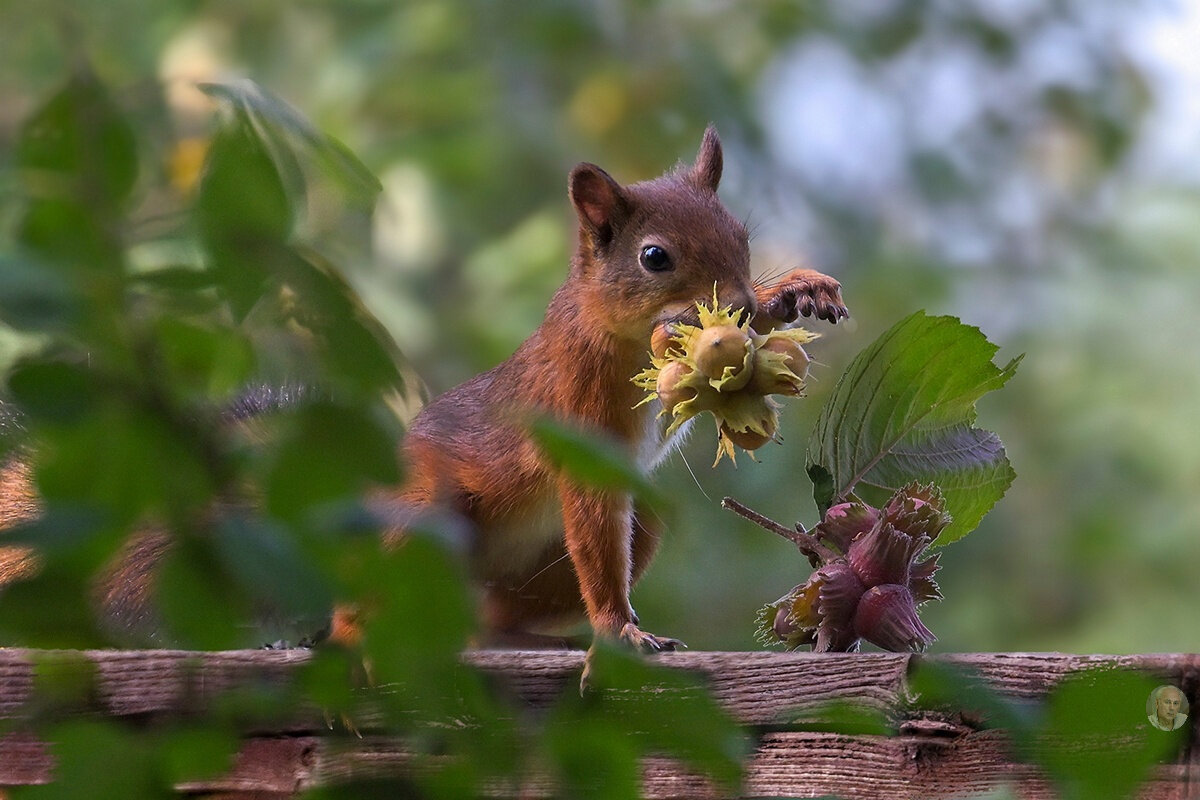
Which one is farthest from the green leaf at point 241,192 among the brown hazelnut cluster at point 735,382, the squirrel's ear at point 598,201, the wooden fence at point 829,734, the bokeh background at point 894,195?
the bokeh background at point 894,195

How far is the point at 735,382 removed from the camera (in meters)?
0.73

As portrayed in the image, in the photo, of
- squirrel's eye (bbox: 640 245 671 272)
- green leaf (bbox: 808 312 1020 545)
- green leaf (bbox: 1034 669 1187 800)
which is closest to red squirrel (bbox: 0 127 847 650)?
squirrel's eye (bbox: 640 245 671 272)

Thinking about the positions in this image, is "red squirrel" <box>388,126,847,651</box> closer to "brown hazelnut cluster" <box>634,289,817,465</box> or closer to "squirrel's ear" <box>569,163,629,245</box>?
"squirrel's ear" <box>569,163,629,245</box>

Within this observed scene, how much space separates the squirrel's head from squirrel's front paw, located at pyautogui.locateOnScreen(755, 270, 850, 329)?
0.02 meters

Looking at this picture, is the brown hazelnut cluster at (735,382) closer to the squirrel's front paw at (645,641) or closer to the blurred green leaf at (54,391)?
the squirrel's front paw at (645,641)

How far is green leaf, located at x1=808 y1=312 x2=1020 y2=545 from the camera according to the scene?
793 millimetres

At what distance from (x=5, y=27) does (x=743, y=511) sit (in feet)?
1.58

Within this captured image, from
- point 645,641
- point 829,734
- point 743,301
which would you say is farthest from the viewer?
point 743,301

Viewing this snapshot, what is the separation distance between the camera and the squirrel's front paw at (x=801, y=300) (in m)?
0.90

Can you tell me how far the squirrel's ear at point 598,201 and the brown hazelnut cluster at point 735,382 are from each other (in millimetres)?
322

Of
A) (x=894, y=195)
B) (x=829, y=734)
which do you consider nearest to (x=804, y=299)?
(x=829, y=734)

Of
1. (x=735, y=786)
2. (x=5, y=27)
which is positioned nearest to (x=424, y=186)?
(x=5, y=27)

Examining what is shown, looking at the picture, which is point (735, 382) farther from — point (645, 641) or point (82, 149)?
point (82, 149)

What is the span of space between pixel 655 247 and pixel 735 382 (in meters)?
0.33
